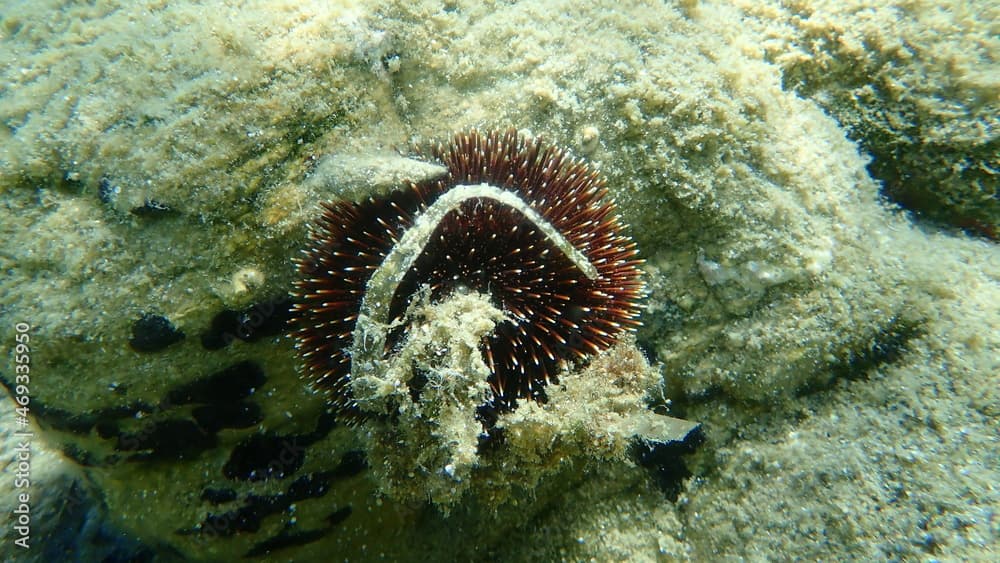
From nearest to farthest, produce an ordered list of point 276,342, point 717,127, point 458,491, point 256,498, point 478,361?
point 478,361 < point 458,491 < point 717,127 < point 276,342 < point 256,498

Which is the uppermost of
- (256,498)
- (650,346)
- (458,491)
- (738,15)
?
(738,15)

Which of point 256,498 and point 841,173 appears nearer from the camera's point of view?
point 841,173

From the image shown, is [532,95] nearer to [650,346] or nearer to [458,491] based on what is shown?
[650,346]

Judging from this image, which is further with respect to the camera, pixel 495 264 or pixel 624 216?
pixel 624 216

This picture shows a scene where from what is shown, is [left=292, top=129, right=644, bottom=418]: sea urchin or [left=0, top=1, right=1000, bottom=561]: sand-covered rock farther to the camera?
[left=0, top=1, right=1000, bottom=561]: sand-covered rock

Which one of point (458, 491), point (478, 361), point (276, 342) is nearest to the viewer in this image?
point (478, 361)

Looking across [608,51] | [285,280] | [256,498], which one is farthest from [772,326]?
[256,498]

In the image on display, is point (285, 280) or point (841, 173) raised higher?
point (841, 173)

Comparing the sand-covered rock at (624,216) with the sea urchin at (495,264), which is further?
the sand-covered rock at (624,216)
